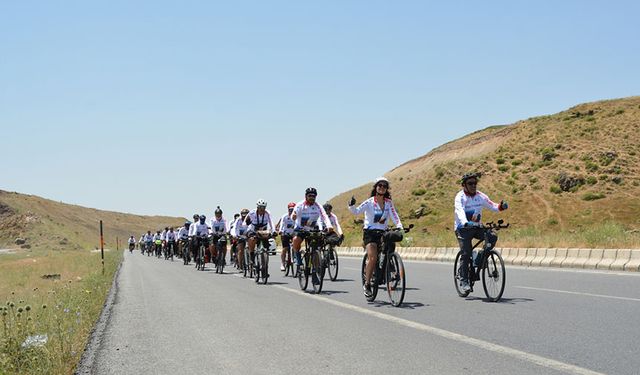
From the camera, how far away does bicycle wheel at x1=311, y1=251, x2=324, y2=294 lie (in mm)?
15031

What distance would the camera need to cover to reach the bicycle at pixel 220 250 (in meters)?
24.9

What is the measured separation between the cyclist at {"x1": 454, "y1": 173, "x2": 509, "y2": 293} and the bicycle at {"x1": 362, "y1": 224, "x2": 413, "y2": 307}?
38.6 inches

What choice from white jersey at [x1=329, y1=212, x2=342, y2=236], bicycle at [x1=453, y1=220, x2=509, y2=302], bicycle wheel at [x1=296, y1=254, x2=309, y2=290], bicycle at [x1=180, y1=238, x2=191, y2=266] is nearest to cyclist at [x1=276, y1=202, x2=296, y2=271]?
white jersey at [x1=329, y1=212, x2=342, y2=236]

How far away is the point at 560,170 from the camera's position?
80.3m

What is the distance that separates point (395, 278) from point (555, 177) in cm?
7053

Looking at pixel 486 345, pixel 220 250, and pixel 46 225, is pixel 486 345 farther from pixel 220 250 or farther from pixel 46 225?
pixel 46 225

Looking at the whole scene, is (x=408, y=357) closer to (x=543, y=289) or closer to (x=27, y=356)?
(x=27, y=356)

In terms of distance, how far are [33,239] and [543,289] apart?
129511 mm

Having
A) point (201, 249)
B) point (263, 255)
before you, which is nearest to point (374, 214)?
point (263, 255)

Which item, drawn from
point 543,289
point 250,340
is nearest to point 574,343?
point 250,340

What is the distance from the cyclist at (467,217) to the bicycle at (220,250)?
1309 cm

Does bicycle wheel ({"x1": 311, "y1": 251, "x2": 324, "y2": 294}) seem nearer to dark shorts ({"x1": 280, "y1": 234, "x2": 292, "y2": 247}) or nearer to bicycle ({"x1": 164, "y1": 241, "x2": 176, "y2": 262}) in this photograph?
dark shorts ({"x1": 280, "y1": 234, "x2": 292, "y2": 247})

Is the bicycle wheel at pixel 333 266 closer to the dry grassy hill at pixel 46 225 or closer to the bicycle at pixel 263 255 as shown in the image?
the bicycle at pixel 263 255

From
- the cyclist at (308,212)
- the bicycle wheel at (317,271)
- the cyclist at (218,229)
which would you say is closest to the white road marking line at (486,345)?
the bicycle wheel at (317,271)
